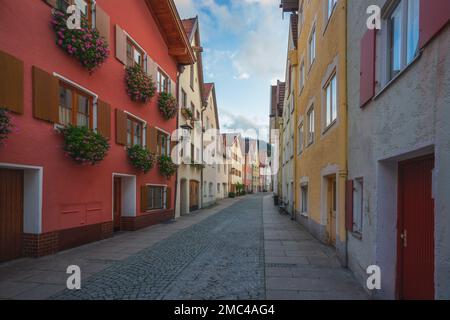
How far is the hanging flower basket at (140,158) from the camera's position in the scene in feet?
37.3

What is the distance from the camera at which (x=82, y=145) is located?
7934mm

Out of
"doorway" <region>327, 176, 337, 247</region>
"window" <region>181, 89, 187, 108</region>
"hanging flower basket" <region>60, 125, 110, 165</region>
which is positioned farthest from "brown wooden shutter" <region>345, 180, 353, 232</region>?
"window" <region>181, 89, 187, 108</region>

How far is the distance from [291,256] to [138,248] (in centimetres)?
420

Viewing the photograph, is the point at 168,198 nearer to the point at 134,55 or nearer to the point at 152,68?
the point at 152,68

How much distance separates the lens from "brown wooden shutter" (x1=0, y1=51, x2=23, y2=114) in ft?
19.6

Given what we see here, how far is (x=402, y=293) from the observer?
4.45 meters

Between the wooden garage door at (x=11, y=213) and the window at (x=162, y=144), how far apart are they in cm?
769

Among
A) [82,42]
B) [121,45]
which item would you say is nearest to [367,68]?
[82,42]

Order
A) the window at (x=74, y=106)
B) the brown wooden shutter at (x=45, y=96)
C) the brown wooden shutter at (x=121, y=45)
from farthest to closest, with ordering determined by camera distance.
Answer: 1. the brown wooden shutter at (x=121, y=45)
2. the window at (x=74, y=106)
3. the brown wooden shutter at (x=45, y=96)

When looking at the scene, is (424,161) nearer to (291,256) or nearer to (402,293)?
(402,293)

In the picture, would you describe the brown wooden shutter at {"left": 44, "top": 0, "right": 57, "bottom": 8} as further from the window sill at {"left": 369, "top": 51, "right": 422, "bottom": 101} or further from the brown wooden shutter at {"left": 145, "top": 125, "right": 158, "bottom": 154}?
the window sill at {"left": 369, "top": 51, "right": 422, "bottom": 101}

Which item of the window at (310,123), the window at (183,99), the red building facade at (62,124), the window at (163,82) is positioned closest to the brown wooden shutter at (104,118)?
the red building facade at (62,124)

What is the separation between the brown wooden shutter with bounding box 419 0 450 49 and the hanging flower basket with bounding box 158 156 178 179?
1202cm

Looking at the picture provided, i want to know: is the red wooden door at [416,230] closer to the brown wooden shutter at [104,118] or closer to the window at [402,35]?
the window at [402,35]
